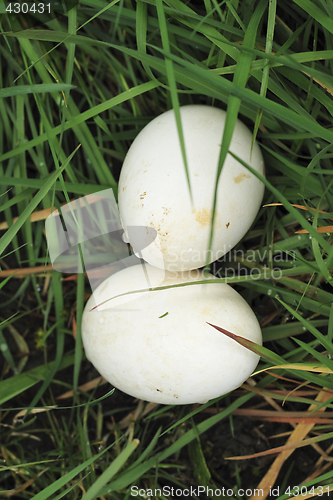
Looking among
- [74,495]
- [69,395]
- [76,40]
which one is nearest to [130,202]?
[76,40]

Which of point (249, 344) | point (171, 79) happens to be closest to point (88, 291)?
point (249, 344)

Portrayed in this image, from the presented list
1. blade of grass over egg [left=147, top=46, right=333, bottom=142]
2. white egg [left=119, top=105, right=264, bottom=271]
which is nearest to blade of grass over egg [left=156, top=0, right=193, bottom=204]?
blade of grass over egg [left=147, top=46, right=333, bottom=142]

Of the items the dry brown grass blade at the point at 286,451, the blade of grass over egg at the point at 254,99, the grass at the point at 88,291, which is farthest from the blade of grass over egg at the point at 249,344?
the blade of grass over egg at the point at 254,99

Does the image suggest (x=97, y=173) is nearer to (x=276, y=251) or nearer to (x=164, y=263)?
(x=164, y=263)

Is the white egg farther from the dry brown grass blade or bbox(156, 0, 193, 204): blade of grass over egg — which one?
the dry brown grass blade

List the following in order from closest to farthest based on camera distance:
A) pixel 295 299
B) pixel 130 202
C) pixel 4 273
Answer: pixel 130 202 < pixel 295 299 < pixel 4 273

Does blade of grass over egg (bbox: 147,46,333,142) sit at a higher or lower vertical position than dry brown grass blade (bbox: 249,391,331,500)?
higher
